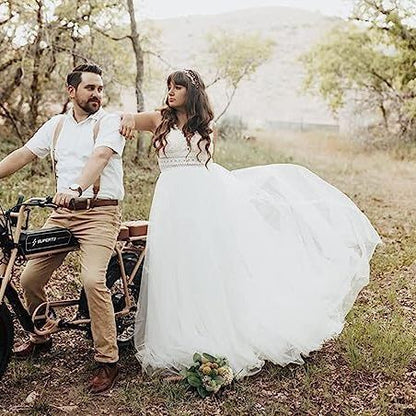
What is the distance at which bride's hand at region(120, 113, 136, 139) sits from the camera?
426cm

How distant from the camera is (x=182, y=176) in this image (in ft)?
15.1

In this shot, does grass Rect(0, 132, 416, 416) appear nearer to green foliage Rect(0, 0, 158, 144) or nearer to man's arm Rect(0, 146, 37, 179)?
man's arm Rect(0, 146, 37, 179)

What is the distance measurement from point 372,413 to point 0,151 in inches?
338

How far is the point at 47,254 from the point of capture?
4223mm

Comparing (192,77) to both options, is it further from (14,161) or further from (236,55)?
(236,55)

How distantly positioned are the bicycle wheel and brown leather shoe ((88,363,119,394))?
0.55 meters

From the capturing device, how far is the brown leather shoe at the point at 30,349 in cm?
474

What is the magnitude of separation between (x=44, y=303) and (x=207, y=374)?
1.10 meters

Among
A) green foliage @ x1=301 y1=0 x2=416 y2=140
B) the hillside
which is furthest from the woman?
the hillside

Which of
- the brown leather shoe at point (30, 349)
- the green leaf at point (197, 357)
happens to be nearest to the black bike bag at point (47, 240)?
the brown leather shoe at point (30, 349)

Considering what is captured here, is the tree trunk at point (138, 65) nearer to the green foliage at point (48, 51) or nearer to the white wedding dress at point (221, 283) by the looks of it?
the green foliage at point (48, 51)

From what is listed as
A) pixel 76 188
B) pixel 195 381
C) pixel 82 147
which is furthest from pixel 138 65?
pixel 195 381

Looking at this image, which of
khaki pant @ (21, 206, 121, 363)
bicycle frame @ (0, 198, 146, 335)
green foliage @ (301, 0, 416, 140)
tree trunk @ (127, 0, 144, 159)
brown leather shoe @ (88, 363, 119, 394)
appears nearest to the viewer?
bicycle frame @ (0, 198, 146, 335)

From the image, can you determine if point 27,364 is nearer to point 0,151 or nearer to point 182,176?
point 182,176
